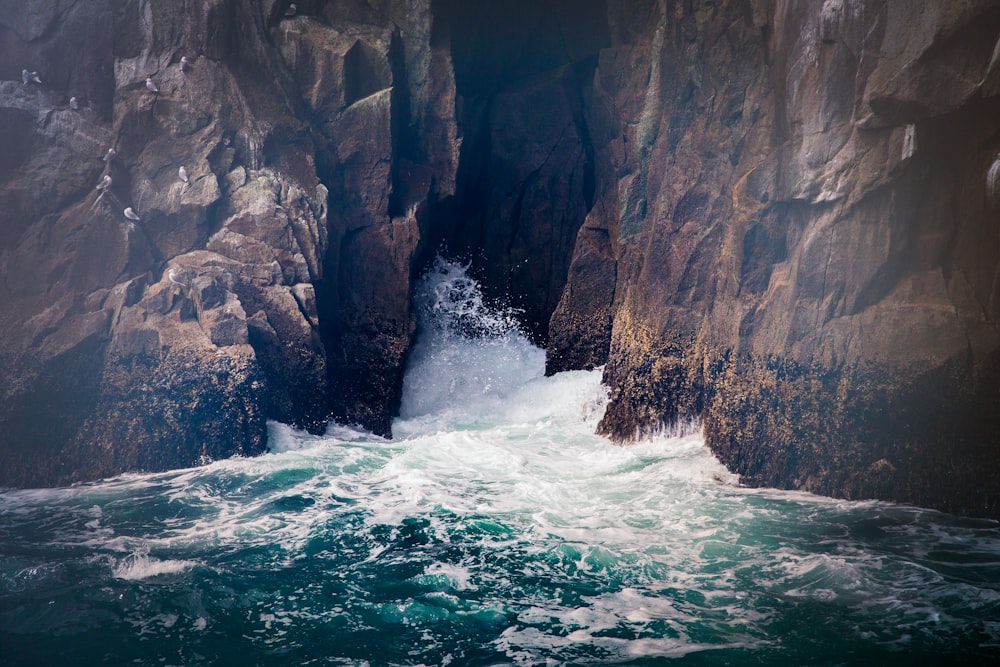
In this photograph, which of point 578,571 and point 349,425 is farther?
point 349,425

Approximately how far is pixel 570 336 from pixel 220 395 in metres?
6.69

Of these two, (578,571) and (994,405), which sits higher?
(994,405)

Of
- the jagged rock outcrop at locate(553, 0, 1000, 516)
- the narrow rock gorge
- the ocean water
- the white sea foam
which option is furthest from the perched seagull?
the jagged rock outcrop at locate(553, 0, 1000, 516)

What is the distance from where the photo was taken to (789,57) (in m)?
11.2

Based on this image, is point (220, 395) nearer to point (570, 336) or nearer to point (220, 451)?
point (220, 451)

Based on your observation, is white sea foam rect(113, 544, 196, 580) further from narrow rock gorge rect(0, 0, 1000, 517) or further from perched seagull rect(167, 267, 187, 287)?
perched seagull rect(167, 267, 187, 287)

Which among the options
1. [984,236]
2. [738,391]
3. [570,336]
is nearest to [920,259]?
[984,236]

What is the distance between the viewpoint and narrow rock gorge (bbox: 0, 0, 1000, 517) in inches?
386

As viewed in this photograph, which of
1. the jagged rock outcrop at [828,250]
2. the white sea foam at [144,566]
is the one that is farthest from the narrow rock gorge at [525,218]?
the white sea foam at [144,566]

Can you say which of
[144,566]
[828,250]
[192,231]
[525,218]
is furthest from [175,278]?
[828,250]

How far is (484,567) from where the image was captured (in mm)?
8609

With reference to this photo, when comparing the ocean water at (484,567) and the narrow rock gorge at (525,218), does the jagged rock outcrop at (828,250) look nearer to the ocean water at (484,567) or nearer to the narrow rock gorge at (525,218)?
the narrow rock gorge at (525,218)

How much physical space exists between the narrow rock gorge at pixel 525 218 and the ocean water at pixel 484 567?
3.13 feet

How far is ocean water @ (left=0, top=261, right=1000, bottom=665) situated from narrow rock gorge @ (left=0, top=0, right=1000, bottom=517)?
3.13 ft
